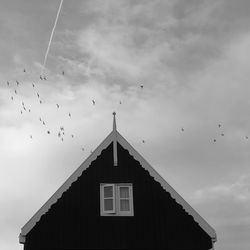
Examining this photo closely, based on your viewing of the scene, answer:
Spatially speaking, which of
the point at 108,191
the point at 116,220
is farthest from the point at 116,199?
the point at 116,220

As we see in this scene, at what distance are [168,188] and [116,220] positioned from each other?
300 cm

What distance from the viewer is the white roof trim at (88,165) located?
25.5m

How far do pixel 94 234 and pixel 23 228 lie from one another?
322 cm

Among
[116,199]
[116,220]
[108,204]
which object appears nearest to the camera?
[116,220]

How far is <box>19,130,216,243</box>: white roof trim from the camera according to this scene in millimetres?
25453

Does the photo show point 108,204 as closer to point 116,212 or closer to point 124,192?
point 116,212

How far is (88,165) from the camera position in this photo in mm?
26828

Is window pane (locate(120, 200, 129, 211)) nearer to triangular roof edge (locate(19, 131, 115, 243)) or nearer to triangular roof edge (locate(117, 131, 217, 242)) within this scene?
triangular roof edge (locate(117, 131, 217, 242))

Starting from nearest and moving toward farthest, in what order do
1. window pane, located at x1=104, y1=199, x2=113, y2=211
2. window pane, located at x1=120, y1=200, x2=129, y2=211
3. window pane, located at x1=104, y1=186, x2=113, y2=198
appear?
window pane, located at x1=104, y1=199, x2=113, y2=211, window pane, located at x1=120, y1=200, x2=129, y2=211, window pane, located at x1=104, y1=186, x2=113, y2=198

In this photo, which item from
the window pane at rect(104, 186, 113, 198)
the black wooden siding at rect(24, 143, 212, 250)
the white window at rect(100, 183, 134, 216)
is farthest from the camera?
the window pane at rect(104, 186, 113, 198)

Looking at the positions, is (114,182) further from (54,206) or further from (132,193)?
(54,206)

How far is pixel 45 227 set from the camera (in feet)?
83.4

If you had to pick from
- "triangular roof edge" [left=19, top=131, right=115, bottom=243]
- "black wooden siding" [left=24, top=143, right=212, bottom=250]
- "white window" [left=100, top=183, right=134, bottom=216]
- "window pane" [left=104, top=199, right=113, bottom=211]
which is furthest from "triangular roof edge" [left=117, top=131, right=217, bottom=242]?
"window pane" [left=104, top=199, right=113, bottom=211]

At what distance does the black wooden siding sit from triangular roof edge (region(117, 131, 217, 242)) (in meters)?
0.18
